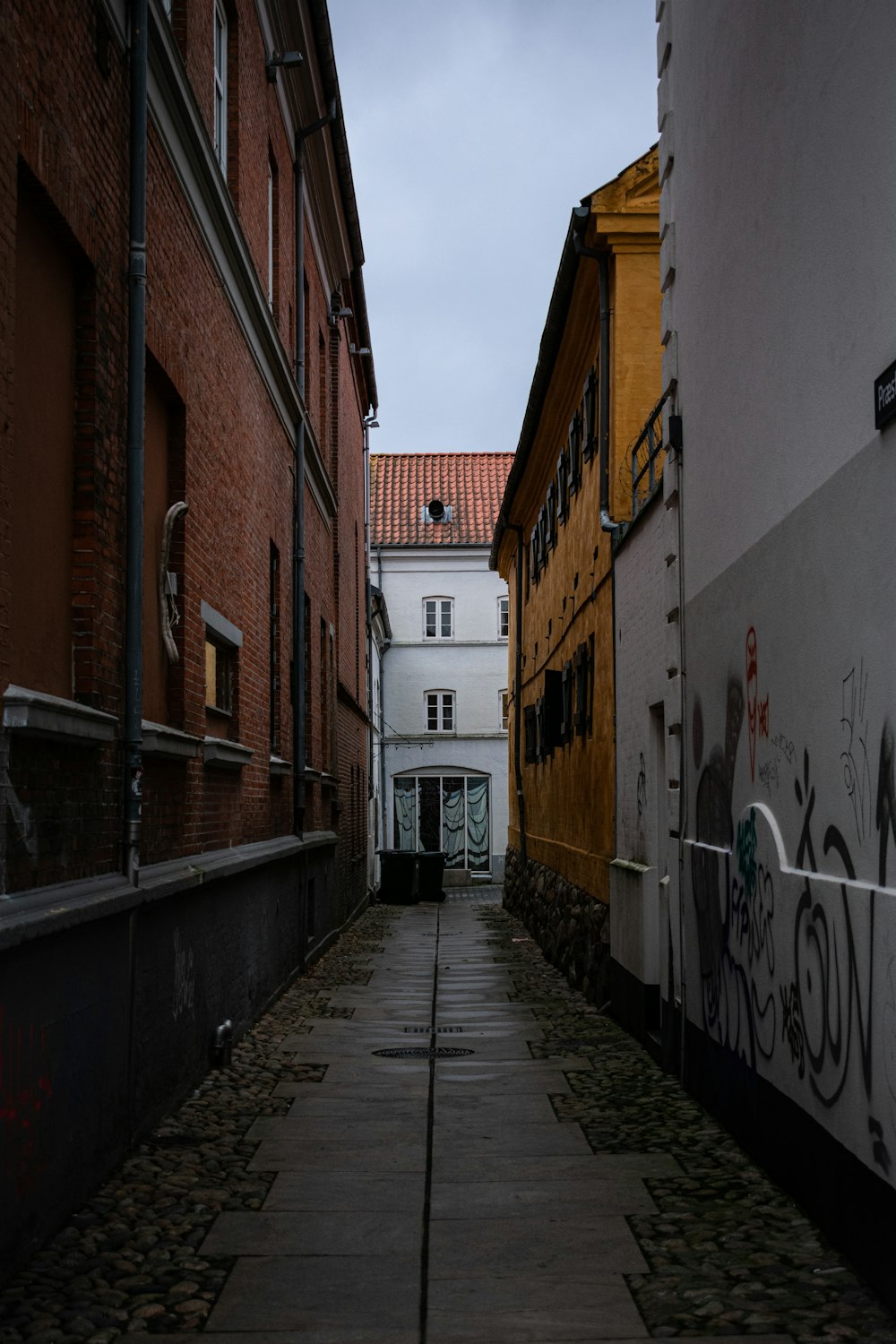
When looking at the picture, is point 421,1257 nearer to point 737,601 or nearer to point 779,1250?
point 779,1250

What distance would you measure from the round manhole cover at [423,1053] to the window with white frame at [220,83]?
21.8ft

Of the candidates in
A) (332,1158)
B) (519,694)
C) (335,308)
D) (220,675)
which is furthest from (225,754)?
(519,694)

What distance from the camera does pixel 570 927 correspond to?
15109 mm

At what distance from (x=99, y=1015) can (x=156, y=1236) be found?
43.6 inches

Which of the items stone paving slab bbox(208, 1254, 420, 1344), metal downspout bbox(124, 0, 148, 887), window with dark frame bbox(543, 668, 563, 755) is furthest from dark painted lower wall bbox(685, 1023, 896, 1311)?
window with dark frame bbox(543, 668, 563, 755)

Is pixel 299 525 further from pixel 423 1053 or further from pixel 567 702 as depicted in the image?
pixel 423 1053

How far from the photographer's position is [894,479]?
A: 473 cm

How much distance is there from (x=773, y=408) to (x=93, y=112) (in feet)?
11.1

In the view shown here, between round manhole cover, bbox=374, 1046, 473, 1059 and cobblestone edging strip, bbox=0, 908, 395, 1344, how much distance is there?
1081 millimetres

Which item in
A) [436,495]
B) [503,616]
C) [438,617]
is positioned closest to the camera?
[503,616]

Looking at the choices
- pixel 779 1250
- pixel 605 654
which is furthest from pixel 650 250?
pixel 779 1250

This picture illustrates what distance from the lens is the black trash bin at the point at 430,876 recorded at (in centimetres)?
3106

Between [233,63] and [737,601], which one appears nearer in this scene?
[737,601]

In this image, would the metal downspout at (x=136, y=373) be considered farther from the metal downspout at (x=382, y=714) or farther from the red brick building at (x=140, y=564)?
the metal downspout at (x=382, y=714)
